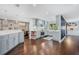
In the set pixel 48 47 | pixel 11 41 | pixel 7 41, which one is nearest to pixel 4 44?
pixel 7 41

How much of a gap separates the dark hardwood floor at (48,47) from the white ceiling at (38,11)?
0.64 metres

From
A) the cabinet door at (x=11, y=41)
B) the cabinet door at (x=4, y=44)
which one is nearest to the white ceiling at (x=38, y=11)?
the cabinet door at (x=4, y=44)

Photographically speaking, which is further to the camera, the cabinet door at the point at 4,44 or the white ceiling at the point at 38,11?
the cabinet door at the point at 4,44

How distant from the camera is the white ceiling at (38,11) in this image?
2482 mm

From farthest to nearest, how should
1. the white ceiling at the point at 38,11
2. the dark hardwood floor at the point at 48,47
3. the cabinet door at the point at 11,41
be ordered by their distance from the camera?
1. the cabinet door at the point at 11,41
2. the dark hardwood floor at the point at 48,47
3. the white ceiling at the point at 38,11

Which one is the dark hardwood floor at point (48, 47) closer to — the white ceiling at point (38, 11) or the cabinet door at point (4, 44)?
the cabinet door at point (4, 44)

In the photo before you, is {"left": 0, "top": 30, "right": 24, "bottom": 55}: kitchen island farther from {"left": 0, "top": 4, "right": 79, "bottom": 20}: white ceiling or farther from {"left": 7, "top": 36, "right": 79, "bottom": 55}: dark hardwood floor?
{"left": 0, "top": 4, "right": 79, "bottom": 20}: white ceiling

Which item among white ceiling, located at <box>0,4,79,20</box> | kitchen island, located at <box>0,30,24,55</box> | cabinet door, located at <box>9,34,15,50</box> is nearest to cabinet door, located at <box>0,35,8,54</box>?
kitchen island, located at <box>0,30,24,55</box>

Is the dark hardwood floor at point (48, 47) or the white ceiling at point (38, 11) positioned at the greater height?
the white ceiling at point (38, 11)

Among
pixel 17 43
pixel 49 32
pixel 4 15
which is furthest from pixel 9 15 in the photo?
pixel 49 32

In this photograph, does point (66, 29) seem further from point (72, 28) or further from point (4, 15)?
point (4, 15)

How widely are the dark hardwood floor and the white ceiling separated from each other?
644 millimetres

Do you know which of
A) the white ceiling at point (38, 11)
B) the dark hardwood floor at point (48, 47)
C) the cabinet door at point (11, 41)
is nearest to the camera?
the white ceiling at point (38, 11)
